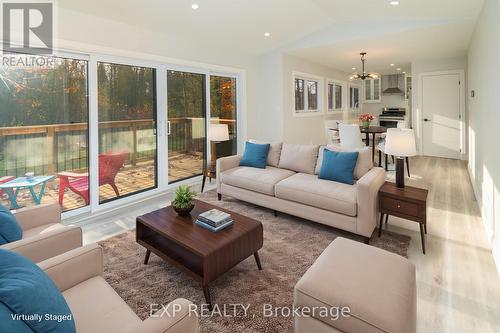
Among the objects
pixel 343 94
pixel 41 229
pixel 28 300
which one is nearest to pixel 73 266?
pixel 28 300

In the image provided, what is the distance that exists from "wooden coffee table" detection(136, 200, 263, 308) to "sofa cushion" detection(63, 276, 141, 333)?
66 cm

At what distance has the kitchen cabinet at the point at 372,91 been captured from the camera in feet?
36.0

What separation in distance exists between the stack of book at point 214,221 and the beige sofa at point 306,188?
115cm

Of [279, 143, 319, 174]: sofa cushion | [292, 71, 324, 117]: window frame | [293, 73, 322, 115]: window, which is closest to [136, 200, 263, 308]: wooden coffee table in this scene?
[279, 143, 319, 174]: sofa cushion

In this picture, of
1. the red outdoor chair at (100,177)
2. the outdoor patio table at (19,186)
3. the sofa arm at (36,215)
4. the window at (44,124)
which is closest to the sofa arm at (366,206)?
the sofa arm at (36,215)

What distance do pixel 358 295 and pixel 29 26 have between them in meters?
3.92

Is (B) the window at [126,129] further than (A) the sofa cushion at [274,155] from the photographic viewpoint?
No

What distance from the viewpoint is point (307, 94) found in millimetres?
7641

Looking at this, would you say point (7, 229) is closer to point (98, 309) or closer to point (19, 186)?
point (98, 309)

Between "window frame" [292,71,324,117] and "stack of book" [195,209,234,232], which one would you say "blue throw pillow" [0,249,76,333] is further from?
"window frame" [292,71,324,117]

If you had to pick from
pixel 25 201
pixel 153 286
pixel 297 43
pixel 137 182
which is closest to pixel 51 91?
pixel 25 201

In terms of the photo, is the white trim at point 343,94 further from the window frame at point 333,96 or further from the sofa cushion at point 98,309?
the sofa cushion at point 98,309

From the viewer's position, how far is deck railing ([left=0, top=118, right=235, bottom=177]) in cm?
312

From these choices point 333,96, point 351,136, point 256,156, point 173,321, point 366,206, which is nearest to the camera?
point 173,321
